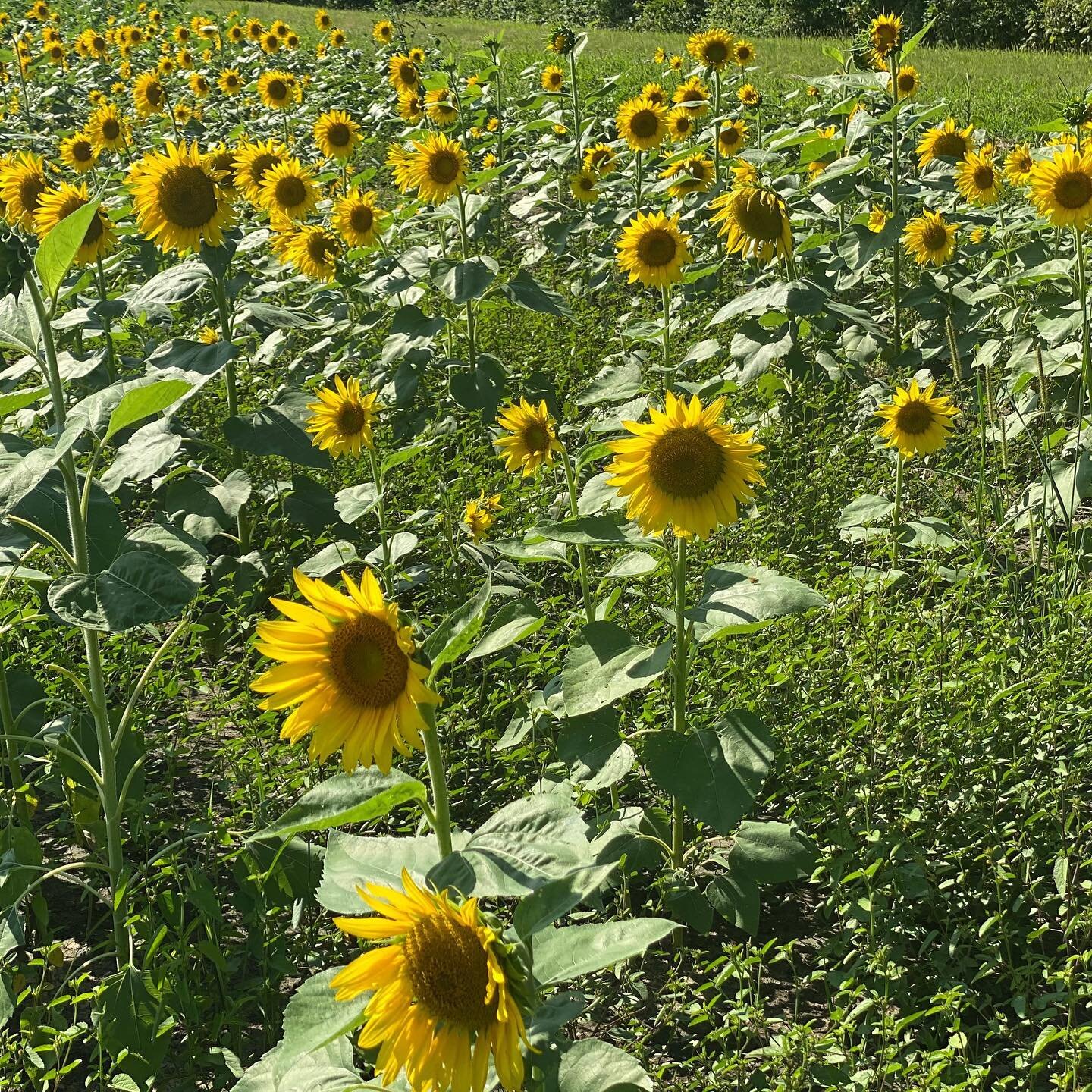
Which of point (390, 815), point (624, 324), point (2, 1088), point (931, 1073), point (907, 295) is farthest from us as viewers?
point (624, 324)

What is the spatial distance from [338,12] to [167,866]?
24572 mm

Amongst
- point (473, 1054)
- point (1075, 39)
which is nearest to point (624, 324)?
point (473, 1054)

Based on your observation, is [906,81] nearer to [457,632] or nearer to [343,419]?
[343,419]

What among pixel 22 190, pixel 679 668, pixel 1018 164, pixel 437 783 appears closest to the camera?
pixel 437 783

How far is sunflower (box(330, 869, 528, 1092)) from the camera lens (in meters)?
1.20

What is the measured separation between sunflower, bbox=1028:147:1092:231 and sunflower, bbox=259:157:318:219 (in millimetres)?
2648

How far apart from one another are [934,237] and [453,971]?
421 centimetres

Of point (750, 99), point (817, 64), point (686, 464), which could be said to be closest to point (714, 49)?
point (750, 99)

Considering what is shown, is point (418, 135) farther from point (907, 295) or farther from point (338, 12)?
point (338, 12)

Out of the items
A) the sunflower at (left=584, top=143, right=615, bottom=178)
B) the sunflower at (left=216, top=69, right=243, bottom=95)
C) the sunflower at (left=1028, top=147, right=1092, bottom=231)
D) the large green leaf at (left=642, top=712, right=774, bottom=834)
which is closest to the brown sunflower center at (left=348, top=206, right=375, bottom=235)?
the sunflower at (left=584, top=143, right=615, bottom=178)

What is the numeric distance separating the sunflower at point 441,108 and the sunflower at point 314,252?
3.54 feet

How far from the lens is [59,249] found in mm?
1829

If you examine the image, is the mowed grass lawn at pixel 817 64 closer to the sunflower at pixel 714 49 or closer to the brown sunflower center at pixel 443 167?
the sunflower at pixel 714 49

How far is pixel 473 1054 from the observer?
1.21 m
